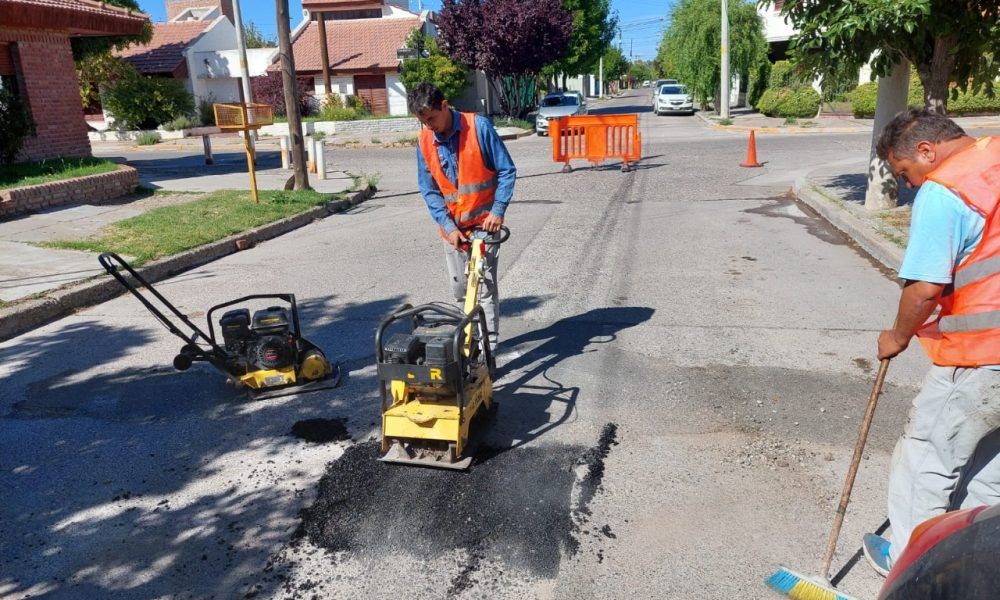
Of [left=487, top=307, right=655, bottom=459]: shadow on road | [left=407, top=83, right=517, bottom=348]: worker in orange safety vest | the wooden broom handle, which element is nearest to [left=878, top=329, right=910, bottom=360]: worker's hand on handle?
the wooden broom handle

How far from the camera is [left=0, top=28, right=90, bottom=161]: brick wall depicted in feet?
45.8

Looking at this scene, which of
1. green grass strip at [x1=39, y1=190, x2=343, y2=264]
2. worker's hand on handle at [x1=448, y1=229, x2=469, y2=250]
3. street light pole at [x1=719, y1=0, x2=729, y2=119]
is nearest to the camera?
worker's hand on handle at [x1=448, y1=229, x2=469, y2=250]

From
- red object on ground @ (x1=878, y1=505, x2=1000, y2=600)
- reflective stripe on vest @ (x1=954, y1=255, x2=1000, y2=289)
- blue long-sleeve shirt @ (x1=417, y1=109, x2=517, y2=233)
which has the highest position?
blue long-sleeve shirt @ (x1=417, y1=109, x2=517, y2=233)

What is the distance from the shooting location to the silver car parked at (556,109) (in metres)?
29.2

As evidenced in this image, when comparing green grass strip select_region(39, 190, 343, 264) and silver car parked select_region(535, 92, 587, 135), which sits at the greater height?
silver car parked select_region(535, 92, 587, 135)

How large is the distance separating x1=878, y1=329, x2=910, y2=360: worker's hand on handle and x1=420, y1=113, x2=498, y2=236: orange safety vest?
2.71m

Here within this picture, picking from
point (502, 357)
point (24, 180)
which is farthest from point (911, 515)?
point (24, 180)

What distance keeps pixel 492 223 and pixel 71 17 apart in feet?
42.4

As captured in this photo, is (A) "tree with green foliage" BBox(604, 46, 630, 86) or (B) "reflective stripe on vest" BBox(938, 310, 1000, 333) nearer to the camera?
(B) "reflective stripe on vest" BBox(938, 310, 1000, 333)

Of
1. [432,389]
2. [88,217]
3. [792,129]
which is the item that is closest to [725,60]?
[792,129]

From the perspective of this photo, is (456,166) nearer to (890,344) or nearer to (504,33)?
(890,344)

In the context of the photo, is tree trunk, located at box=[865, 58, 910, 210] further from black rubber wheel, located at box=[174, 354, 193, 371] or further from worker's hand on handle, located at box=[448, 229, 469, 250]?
black rubber wheel, located at box=[174, 354, 193, 371]

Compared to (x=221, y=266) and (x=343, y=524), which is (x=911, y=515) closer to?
(x=343, y=524)

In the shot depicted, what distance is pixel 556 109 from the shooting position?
98.0 ft
